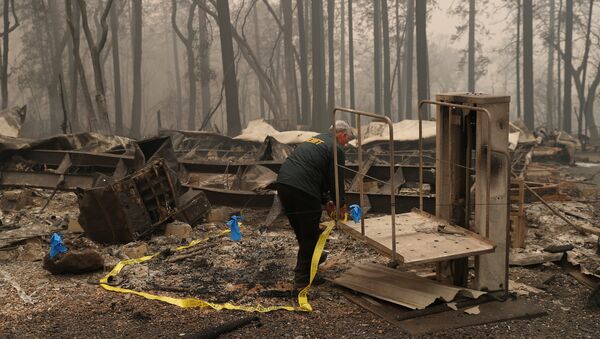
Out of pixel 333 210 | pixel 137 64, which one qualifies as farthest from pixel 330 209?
pixel 137 64

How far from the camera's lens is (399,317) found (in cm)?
661

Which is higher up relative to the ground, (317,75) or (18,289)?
(317,75)

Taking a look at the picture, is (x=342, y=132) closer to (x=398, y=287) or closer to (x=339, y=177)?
(x=339, y=177)

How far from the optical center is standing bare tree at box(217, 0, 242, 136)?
27.8m

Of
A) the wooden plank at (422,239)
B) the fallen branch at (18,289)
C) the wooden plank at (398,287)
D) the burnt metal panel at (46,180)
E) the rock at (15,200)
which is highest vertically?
the wooden plank at (422,239)

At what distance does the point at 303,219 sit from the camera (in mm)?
7504

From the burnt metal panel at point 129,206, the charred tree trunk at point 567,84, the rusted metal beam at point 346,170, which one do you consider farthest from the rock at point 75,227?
the charred tree trunk at point 567,84

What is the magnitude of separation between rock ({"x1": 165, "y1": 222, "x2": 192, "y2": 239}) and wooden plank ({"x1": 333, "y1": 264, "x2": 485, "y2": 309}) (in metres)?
3.42

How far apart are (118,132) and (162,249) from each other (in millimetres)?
26037

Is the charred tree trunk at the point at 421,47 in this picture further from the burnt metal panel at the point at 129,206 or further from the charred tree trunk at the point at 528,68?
the burnt metal panel at the point at 129,206

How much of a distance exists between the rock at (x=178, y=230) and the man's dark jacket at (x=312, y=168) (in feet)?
11.4

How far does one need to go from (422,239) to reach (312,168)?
1.44 meters

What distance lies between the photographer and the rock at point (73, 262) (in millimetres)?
8219

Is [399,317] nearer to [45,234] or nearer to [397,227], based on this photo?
[397,227]
